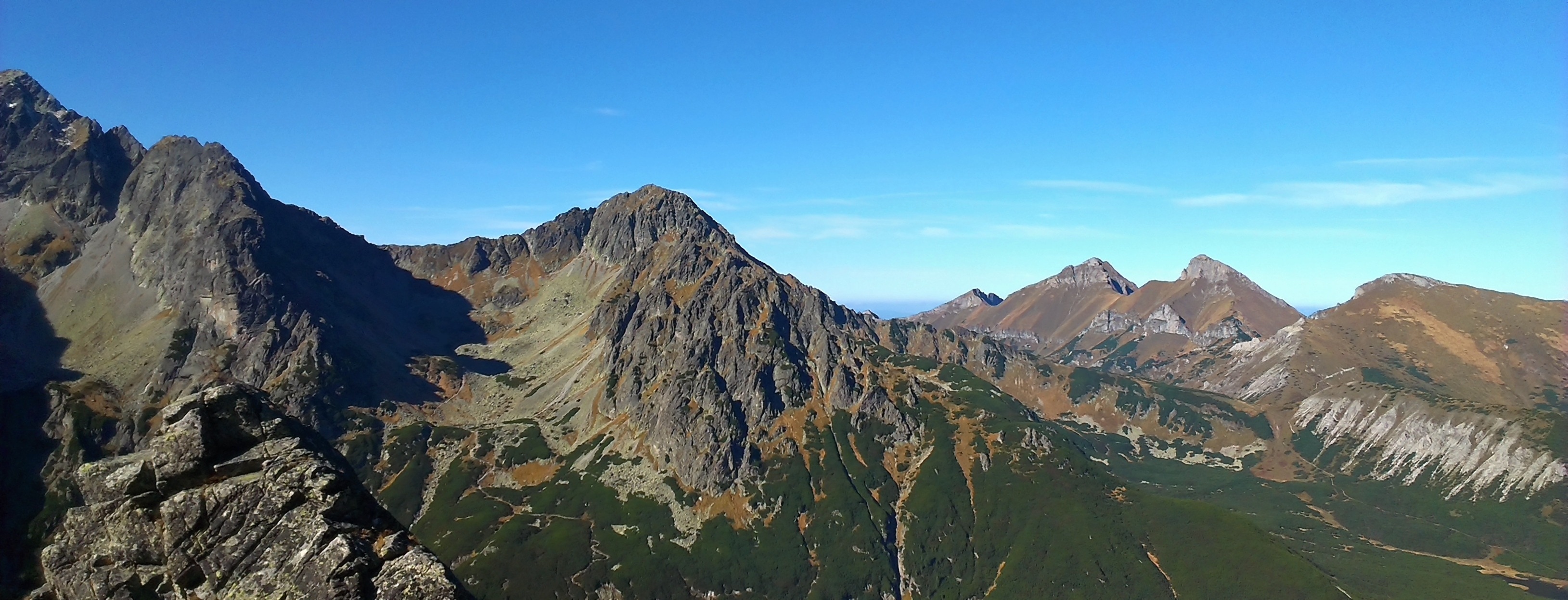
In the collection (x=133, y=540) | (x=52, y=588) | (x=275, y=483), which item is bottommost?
(x=52, y=588)

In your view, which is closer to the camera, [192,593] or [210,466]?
[192,593]

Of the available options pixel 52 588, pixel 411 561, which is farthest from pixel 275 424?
pixel 411 561

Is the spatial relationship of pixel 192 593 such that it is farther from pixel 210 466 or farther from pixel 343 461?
pixel 343 461

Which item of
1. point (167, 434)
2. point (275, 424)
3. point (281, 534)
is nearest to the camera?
point (281, 534)

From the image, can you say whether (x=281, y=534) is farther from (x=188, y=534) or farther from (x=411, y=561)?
(x=411, y=561)

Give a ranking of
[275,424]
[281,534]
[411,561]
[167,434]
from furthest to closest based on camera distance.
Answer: [275,424] < [167,434] < [281,534] < [411,561]

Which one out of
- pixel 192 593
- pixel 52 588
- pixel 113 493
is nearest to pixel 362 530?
pixel 192 593

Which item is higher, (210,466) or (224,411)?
(224,411)
